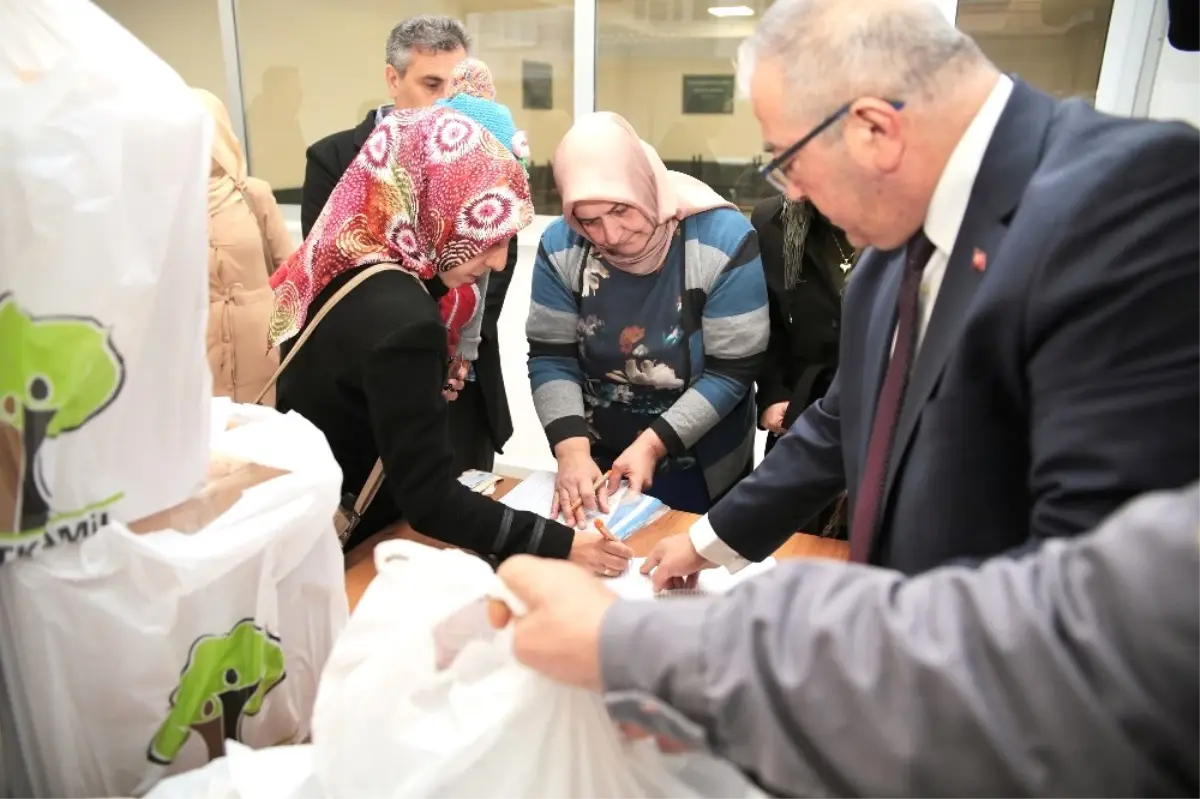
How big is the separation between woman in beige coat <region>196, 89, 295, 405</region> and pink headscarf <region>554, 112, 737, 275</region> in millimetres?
1024

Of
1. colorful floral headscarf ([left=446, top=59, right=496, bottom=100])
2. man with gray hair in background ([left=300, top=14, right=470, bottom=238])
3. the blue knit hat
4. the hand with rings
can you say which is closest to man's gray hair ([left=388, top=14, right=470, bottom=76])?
man with gray hair in background ([left=300, top=14, right=470, bottom=238])

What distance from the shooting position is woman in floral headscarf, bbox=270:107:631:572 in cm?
114

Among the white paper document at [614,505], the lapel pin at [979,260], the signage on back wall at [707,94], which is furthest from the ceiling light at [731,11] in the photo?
the lapel pin at [979,260]

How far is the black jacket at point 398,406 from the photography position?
113cm

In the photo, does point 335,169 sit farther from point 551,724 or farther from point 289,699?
point 551,724

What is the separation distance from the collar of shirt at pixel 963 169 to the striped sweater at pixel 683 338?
863mm

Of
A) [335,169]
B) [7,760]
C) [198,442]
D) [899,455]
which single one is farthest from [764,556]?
[335,169]

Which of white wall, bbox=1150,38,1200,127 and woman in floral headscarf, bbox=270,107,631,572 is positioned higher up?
white wall, bbox=1150,38,1200,127

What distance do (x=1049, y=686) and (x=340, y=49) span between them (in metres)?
4.09

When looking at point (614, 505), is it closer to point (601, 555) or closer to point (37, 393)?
point (601, 555)

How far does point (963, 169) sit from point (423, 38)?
2.06 meters

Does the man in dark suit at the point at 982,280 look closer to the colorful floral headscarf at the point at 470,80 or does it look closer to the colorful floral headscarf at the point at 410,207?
the colorful floral headscarf at the point at 410,207

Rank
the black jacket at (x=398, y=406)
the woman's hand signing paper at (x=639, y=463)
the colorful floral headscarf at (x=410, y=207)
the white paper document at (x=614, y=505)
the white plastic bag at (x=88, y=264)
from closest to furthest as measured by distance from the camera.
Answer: the white plastic bag at (x=88, y=264)
the black jacket at (x=398, y=406)
the colorful floral headscarf at (x=410, y=207)
the white paper document at (x=614, y=505)
the woman's hand signing paper at (x=639, y=463)

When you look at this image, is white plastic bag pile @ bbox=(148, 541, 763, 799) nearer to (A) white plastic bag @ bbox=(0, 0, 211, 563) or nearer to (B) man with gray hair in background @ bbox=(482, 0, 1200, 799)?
(B) man with gray hair in background @ bbox=(482, 0, 1200, 799)
